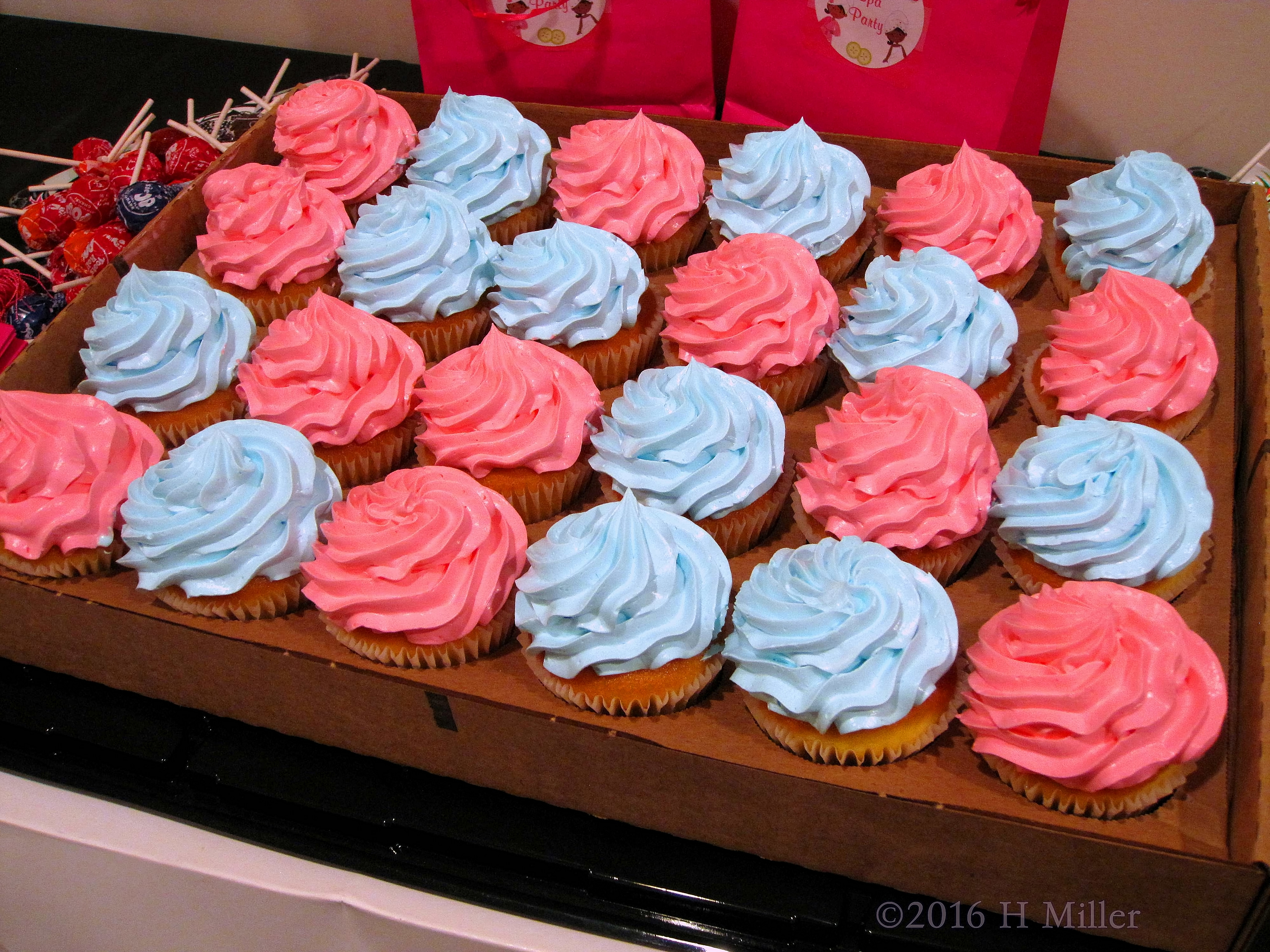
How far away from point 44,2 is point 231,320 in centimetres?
406

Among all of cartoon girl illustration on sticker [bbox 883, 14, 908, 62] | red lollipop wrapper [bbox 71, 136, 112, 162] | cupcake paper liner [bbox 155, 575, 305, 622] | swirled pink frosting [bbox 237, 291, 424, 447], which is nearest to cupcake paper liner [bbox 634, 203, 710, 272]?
cartoon girl illustration on sticker [bbox 883, 14, 908, 62]

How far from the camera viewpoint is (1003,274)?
132 inches

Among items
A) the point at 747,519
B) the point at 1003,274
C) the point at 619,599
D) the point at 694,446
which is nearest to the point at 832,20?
the point at 1003,274

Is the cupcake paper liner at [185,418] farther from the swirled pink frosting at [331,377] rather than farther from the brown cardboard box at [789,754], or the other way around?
the brown cardboard box at [789,754]

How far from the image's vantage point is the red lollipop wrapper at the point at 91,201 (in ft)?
13.1

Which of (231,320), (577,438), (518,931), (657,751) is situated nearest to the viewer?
(657,751)

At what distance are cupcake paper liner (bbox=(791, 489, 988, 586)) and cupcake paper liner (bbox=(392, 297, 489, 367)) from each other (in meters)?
1.32

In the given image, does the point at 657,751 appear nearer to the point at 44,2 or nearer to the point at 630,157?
the point at 630,157

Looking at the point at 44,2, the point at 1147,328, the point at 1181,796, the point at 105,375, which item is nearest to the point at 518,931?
the point at 1181,796

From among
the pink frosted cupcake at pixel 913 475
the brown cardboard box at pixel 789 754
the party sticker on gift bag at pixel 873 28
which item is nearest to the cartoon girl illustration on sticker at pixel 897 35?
the party sticker on gift bag at pixel 873 28

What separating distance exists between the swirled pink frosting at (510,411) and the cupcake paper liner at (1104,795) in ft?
4.66

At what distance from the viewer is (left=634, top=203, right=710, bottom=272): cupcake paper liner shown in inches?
140

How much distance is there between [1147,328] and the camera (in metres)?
2.83

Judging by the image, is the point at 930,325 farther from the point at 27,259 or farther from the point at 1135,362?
the point at 27,259
